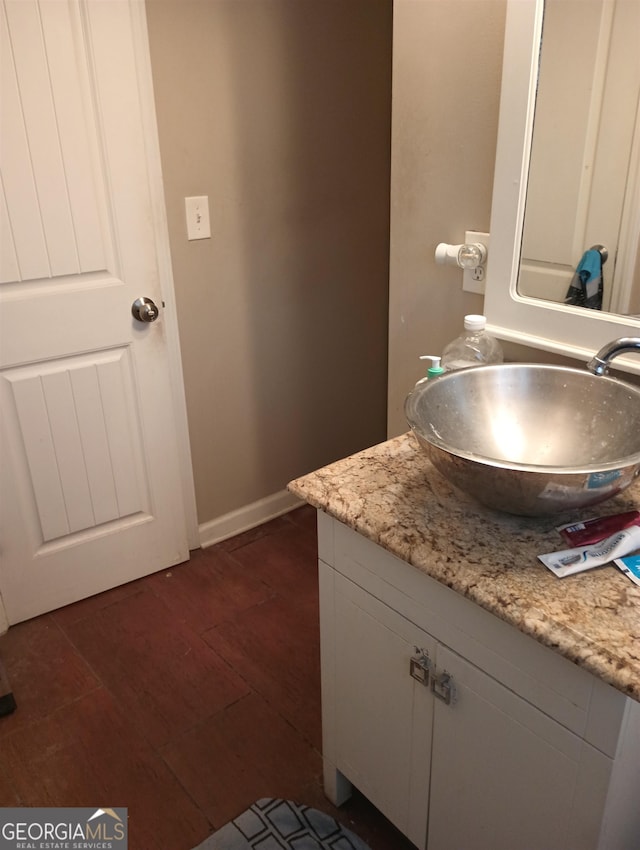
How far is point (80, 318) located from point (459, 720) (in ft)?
4.69

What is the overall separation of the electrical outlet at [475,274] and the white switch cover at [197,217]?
898 mm

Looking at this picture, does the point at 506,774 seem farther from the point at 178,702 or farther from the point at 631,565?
the point at 178,702

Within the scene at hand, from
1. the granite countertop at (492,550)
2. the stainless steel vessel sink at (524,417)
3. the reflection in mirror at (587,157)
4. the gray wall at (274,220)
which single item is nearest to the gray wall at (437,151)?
the reflection in mirror at (587,157)

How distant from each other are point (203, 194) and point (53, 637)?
1376 mm

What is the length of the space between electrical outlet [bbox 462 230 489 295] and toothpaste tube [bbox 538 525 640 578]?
2.41ft

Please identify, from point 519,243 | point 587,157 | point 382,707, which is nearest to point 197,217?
point 519,243

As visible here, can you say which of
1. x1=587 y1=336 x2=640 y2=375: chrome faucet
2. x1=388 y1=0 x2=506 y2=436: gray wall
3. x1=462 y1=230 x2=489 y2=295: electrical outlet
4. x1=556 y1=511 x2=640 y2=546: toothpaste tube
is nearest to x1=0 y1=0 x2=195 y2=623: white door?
x1=388 y1=0 x2=506 y2=436: gray wall

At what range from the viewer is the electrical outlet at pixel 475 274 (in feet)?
4.97

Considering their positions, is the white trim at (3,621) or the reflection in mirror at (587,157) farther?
the white trim at (3,621)

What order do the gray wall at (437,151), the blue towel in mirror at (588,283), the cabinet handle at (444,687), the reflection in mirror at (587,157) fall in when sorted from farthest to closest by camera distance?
1. the gray wall at (437,151)
2. the blue towel in mirror at (588,283)
3. the reflection in mirror at (587,157)
4. the cabinet handle at (444,687)

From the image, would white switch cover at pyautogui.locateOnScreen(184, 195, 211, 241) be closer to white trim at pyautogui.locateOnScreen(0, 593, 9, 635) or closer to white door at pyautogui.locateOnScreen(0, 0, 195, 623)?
white door at pyautogui.locateOnScreen(0, 0, 195, 623)

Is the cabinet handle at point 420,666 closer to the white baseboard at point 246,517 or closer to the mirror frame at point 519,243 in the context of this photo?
the mirror frame at point 519,243

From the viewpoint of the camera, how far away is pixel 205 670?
75.5 inches

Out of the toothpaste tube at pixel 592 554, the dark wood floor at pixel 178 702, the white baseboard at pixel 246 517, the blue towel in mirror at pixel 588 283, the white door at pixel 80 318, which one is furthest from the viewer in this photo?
the white baseboard at pixel 246 517
